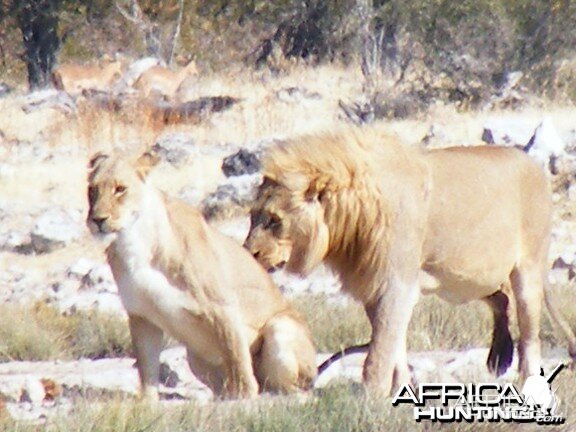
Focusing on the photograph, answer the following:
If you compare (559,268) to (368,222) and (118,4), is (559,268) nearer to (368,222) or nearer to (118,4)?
(368,222)

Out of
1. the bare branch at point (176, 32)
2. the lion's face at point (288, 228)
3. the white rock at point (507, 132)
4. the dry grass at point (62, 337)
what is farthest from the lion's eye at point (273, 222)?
the bare branch at point (176, 32)

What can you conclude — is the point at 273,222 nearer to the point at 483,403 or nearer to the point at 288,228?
the point at 288,228

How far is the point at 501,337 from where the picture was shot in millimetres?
8305

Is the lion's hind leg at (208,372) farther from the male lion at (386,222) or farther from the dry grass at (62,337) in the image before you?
the dry grass at (62,337)

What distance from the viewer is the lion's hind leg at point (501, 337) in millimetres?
8273

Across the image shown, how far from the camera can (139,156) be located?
7.60 meters

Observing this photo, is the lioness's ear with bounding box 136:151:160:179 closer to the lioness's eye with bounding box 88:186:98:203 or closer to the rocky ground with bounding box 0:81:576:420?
the lioness's eye with bounding box 88:186:98:203

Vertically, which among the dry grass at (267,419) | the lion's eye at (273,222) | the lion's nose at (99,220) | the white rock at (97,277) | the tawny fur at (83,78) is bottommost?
the white rock at (97,277)

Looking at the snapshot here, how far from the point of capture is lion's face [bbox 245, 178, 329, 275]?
22.1 feet

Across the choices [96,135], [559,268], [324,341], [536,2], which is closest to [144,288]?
[324,341]

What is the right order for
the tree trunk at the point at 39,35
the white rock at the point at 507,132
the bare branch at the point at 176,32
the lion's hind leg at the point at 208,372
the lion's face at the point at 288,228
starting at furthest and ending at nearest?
1. the bare branch at the point at 176,32
2. the tree trunk at the point at 39,35
3. the white rock at the point at 507,132
4. the lion's hind leg at the point at 208,372
5. the lion's face at the point at 288,228

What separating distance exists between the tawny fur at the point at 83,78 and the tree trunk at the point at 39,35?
59.4 inches

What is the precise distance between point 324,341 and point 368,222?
9.96 feet

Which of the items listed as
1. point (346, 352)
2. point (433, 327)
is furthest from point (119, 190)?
point (433, 327)
